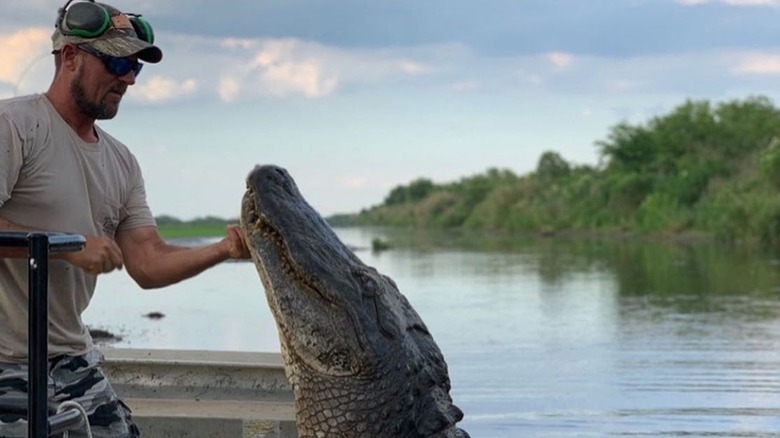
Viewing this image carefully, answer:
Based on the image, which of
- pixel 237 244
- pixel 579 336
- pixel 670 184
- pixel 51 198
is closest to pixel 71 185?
pixel 51 198

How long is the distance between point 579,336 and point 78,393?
11981 millimetres

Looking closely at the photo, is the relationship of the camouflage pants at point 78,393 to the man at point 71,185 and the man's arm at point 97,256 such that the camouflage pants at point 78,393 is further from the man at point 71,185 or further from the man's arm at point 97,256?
the man's arm at point 97,256

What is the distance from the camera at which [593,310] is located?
56.7ft

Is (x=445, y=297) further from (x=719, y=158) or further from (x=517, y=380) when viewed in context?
(x=719, y=158)

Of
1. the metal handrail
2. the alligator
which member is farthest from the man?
the metal handrail

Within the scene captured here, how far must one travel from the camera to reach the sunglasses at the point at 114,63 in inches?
120

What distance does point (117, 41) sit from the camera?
306cm

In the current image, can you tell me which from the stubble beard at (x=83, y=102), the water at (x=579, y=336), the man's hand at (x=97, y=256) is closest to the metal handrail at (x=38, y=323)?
the man's hand at (x=97, y=256)

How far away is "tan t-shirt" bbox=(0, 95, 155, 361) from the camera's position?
9.77 ft

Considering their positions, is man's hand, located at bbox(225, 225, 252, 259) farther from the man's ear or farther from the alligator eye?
the man's ear

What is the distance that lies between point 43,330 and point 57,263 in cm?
90

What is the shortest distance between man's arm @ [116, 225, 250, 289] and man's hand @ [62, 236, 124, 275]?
1.98ft

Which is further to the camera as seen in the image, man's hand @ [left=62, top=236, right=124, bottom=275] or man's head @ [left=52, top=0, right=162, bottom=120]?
man's head @ [left=52, top=0, right=162, bottom=120]

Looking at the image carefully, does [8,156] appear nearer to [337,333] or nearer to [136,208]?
[136,208]
